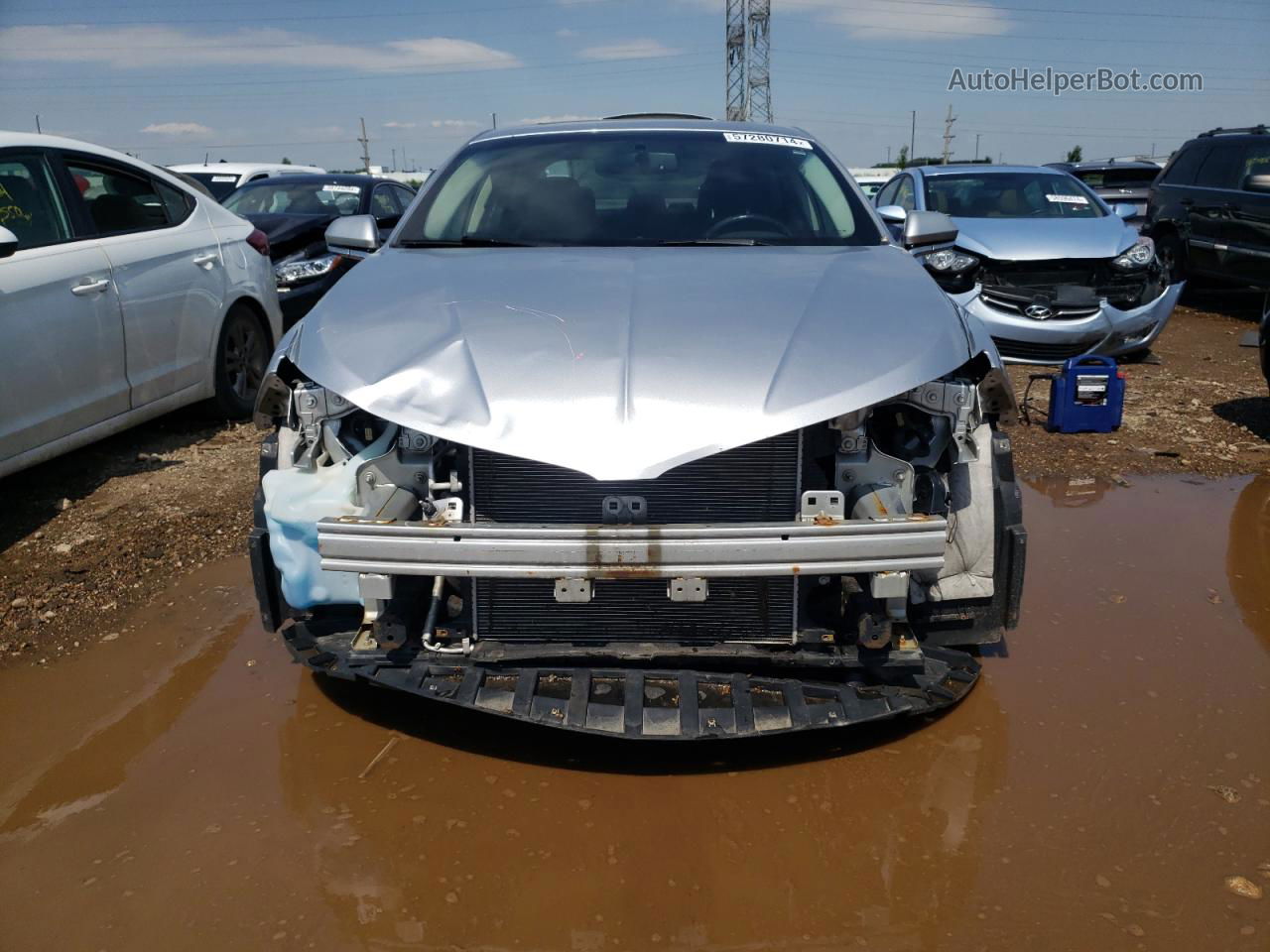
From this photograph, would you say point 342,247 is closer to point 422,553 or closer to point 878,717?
point 422,553

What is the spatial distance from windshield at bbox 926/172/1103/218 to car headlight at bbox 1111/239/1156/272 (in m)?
0.97

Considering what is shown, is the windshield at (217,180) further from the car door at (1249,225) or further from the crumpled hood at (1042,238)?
the car door at (1249,225)

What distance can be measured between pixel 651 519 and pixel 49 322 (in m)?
3.30

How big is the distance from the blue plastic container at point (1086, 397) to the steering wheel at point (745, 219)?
2.97m

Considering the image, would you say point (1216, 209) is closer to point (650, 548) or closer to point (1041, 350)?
point (1041, 350)

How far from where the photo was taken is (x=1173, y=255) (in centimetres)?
1151

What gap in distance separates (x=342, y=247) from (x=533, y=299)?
1.53 metres

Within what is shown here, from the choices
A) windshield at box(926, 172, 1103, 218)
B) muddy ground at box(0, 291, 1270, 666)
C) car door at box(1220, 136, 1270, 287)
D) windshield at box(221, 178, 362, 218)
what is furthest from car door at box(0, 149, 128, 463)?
car door at box(1220, 136, 1270, 287)

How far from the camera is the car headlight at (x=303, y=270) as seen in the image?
836 centimetres

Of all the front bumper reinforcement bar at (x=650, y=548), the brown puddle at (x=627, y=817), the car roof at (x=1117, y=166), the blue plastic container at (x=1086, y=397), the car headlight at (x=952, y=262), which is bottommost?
the brown puddle at (x=627, y=817)

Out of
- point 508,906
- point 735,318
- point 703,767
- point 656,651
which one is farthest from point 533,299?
point 508,906

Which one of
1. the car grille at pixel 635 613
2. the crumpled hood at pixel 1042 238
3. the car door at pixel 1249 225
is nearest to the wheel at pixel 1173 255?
the car door at pixel 1249 225

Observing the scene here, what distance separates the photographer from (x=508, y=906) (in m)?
2.25

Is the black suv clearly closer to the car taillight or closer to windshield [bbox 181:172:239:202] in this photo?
the car taillight
